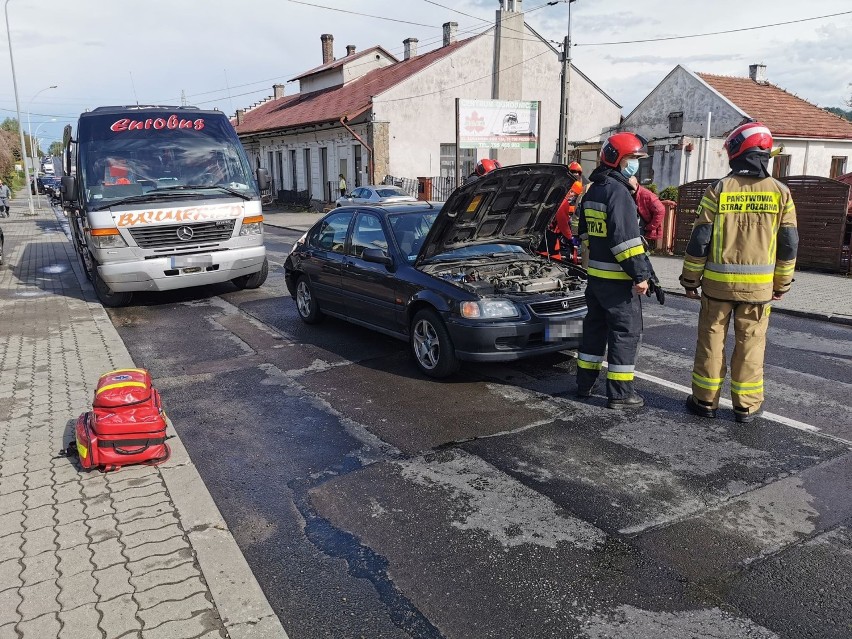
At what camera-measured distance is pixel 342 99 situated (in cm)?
3300

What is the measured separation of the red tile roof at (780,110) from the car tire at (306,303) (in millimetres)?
21904

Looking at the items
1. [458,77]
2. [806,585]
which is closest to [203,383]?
[806,585]

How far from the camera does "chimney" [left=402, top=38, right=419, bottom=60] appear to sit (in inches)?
1417

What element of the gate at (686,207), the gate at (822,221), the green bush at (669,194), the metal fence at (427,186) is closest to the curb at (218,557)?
the gate at (822,221)

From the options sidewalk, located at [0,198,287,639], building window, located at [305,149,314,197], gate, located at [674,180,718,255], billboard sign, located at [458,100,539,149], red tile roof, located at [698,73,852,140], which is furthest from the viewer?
building window, located at [305,149,314,197]

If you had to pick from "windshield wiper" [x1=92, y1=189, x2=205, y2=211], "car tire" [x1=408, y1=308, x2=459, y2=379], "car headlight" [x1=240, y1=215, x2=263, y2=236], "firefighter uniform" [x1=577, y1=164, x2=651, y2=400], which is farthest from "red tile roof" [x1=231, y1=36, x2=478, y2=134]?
"firefighter uniform" [x1=577, y1=164, x2=651, y2=400]

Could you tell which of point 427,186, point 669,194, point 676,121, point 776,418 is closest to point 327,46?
point 427,186

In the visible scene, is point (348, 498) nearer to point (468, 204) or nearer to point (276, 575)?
point (276, 575)

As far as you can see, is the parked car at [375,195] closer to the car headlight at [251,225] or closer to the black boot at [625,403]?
the car headlight at [251,225]

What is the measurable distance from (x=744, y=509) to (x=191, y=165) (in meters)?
8.76

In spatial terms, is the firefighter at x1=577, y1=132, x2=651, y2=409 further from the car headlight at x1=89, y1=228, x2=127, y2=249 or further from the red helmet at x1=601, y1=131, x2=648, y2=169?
the car headlight at x1=89, y1=228, x2=127, y2=249

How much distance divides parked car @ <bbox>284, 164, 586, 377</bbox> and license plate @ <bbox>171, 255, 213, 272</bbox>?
8.86ft

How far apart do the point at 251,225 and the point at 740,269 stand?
7.32 meters

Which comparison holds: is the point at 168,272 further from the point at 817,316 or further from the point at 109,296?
the point at 817,316
